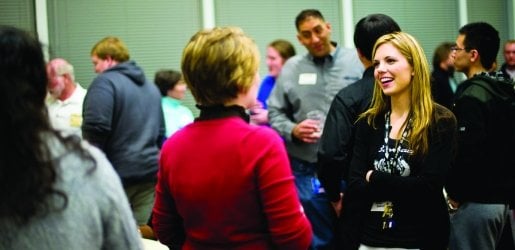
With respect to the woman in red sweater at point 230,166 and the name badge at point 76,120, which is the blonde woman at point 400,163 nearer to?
the woman in red sweater at point 230,166

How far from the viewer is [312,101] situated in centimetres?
356

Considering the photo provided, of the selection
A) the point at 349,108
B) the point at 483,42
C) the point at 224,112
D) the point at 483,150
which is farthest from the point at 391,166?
the point at 483,42

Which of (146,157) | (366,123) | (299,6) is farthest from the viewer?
(299,6)

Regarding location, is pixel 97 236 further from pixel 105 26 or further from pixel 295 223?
pixel 105 26

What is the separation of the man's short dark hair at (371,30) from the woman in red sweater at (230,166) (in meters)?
1.25

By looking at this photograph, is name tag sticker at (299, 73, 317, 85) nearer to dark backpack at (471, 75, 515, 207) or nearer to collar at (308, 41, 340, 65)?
collar at (308, 41, 340, 65)

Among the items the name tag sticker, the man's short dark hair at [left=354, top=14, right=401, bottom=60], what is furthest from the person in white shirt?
the man's short dark hair at [left=354, top=14, right=401, bottom=60]

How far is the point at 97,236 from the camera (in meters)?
1.21

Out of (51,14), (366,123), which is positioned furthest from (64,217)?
(51,14)

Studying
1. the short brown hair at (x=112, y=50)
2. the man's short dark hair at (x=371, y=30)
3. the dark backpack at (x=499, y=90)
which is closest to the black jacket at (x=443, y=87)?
the dark backpack at (x=499, y=90)

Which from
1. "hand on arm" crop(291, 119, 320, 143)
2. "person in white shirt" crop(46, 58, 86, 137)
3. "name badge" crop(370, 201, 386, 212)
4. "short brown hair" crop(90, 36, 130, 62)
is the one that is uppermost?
"short brown hair" crop(90, 36, 130, 62)

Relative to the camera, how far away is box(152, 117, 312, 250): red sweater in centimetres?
151

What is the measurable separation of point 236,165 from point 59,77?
9.77 feet

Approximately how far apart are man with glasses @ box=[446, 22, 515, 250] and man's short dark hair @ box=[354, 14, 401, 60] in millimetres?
434
